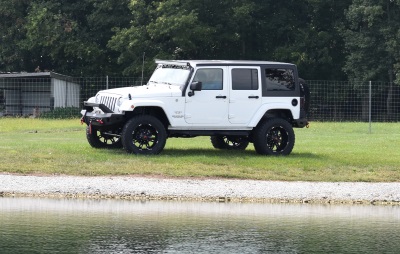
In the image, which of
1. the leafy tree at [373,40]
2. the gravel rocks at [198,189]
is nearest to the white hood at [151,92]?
the gravel rocks at [198,189]

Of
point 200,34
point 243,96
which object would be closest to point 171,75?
point 243,96

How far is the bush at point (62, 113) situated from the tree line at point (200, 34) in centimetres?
893

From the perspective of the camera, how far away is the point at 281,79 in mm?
24656

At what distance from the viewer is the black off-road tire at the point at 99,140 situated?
2503 centimetres

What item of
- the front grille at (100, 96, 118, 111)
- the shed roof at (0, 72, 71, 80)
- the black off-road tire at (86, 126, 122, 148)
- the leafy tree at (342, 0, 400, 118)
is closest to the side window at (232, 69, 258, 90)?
the front grille at (100, 96, 118, 111)

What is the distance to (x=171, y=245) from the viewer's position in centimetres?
1438

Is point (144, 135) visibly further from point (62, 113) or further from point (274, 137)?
point (62, 113)

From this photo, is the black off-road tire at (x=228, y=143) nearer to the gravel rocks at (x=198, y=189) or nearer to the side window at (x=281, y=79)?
the side window at (x=281, y=79)

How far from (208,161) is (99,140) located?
3577mm

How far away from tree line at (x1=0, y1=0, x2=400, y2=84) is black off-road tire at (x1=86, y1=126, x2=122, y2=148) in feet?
98.6

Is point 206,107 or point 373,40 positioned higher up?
point 373,40

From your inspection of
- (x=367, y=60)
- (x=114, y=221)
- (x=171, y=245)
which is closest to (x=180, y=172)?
(x=114, y=221)

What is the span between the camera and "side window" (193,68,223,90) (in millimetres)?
24000

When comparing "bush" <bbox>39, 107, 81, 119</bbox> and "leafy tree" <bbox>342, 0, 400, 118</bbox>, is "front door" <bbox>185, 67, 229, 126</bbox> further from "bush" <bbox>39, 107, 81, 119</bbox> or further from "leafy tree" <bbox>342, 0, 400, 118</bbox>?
"leafy tree" <bbox>342, 0, 400, 118</bbox>
